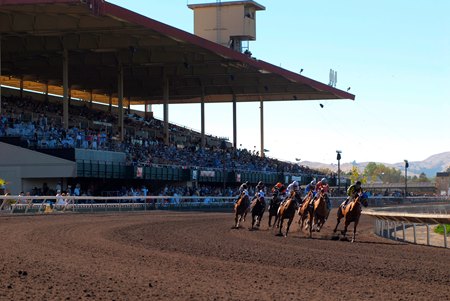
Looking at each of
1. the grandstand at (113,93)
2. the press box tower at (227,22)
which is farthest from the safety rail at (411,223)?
the press box tower at (227,22)

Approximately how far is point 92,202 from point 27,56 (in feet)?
57.3

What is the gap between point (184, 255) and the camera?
49.8 ft

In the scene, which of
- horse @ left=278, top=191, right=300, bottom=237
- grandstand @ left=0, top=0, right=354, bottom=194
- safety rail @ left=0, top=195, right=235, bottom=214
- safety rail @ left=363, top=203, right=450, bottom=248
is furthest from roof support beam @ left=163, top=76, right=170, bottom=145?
horse @ left=278, top=191, right=300, bottom=237

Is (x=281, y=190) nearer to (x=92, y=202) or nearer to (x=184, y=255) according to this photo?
(x=184, y=255)

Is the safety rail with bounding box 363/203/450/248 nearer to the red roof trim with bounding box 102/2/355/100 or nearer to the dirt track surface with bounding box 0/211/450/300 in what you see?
the dirt track surface with bounding box 0/211/450/300

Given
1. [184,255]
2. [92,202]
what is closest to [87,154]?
[92,202]

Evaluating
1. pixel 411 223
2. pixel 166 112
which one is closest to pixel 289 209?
pixel 411 223

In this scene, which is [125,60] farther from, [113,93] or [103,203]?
A: [113,93]

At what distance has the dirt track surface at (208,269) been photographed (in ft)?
32.9

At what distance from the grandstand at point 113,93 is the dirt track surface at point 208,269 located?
22.7 m

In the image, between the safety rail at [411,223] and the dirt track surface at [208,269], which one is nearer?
the dirt track surface at [208,269]

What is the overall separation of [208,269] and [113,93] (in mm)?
62987

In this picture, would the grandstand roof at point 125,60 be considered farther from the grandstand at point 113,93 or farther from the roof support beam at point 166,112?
the roof support beam at point 166,112

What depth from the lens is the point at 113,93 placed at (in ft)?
245
